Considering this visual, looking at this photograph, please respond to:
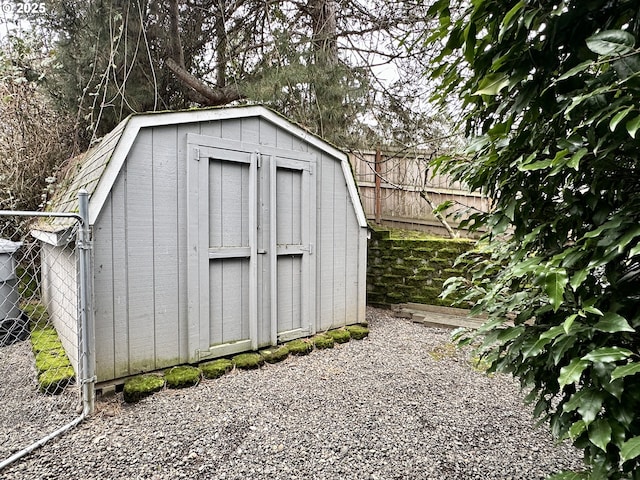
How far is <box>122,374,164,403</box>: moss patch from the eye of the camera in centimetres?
253

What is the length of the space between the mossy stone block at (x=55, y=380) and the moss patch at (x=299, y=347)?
1.79 metres

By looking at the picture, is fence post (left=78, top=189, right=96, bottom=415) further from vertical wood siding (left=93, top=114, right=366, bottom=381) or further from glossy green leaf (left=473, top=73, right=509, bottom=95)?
glossy green leaf (left=473, top=73, right=509, bottom=95)

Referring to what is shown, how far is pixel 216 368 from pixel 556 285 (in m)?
2.75

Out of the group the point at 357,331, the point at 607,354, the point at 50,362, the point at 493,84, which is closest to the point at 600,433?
the point at 607,354

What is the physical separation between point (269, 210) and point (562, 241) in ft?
8.85

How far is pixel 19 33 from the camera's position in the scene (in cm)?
433

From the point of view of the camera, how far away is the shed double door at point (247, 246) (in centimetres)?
299

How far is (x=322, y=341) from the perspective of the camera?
3.74 metres

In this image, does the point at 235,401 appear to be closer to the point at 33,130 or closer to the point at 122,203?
the point at 122,203

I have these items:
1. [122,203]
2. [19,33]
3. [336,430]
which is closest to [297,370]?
[336,430]

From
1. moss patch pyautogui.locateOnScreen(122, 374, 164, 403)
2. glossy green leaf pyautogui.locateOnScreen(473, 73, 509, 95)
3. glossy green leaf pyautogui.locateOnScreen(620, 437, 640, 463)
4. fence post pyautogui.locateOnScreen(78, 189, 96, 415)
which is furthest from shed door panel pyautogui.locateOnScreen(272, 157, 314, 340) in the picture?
glossy green leaf pyautogui.locateOnScreen(620, 437, 640, 463)

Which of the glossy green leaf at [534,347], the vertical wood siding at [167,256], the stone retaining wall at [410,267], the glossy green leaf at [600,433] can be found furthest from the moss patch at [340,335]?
the glossy green leaf at [600,433]

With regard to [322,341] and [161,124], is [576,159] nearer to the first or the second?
[161,124]

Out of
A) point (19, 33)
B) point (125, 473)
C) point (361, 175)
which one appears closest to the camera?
point (125, 473)
